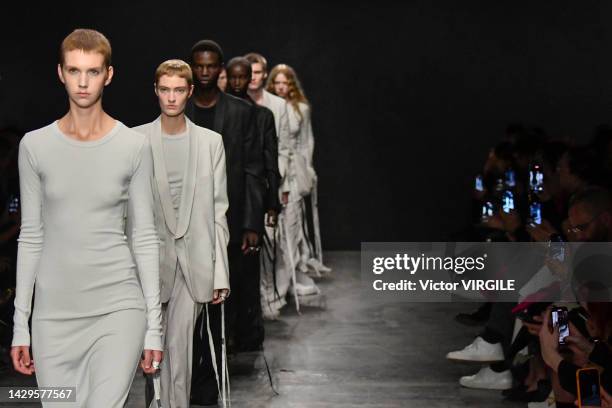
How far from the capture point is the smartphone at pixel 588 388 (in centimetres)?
400

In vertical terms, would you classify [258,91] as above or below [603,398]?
above

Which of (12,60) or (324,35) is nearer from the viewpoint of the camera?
(12,60)

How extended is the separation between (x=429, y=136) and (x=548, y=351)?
18.1ft

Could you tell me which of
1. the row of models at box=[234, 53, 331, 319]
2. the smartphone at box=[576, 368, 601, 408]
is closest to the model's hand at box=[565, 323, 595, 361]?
the smartphone at box=[576, 368, 601, 408]

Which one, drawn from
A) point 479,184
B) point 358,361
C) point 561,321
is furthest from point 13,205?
point 479,184

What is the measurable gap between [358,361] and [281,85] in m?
2.69

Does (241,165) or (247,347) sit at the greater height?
(241,165)

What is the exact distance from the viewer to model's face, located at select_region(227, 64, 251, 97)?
20.5 ft

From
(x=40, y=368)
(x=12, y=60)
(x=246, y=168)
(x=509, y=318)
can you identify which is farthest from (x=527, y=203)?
(x=40, y=368)

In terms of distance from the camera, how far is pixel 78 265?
296 centimetres

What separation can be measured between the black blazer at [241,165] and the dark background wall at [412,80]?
3.42 m

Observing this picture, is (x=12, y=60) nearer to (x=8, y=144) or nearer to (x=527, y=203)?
(x=8, y=144)

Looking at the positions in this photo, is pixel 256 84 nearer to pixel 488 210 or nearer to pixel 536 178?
pixel 488 210

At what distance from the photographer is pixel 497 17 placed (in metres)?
9.53
